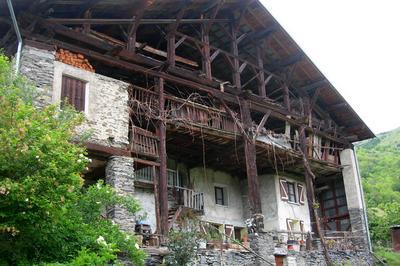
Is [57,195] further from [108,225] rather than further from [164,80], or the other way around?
[164,80]

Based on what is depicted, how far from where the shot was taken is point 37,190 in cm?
898

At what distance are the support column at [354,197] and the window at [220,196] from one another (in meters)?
Answer: 6.67

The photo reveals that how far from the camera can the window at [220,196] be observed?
24.3 meters

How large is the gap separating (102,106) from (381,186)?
138 ft

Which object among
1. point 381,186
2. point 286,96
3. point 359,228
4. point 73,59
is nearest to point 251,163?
point 286,96

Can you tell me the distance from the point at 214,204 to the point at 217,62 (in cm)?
681

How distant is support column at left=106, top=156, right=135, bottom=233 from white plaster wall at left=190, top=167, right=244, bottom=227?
7823 mm

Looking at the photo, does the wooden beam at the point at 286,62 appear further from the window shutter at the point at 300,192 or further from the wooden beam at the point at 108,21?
the window shutter at the point at 300,192

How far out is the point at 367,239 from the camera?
24.5 m

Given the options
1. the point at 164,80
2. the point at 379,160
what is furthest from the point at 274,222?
the point at 379,160

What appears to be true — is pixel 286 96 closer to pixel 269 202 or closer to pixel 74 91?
pixel 269 202

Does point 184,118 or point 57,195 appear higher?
point 184,118

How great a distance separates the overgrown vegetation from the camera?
887 cm

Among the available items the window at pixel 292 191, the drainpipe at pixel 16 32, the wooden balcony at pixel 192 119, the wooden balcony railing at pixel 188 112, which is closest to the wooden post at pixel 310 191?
the wooden balcony at pixel 192 119
